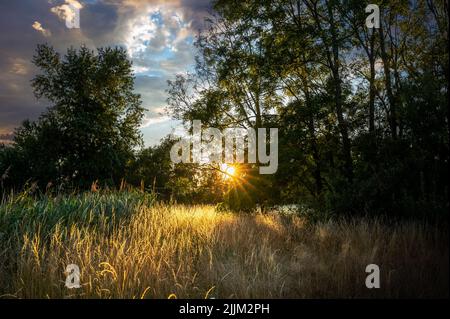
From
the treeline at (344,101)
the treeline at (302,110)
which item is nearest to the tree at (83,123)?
the treeline at (302,110)

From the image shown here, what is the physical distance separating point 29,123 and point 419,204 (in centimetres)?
2779

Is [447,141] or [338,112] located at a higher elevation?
[338,112]

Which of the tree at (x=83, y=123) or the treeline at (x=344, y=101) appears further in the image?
the tree at (x=83, y=123)

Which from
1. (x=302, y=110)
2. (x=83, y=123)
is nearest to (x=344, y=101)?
(x=302, y=110)

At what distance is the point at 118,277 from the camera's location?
4.11 m

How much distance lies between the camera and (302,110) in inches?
504

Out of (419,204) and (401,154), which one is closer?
(419,204)

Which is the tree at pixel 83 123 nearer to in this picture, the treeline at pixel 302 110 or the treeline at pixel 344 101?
the treeline at pixel 302 110

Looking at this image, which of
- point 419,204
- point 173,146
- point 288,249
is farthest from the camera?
point 173,146

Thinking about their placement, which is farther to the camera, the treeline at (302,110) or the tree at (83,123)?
the tree at (83,123)

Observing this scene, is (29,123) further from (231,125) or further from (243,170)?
(243,170)

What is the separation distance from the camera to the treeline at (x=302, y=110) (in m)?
6.44
